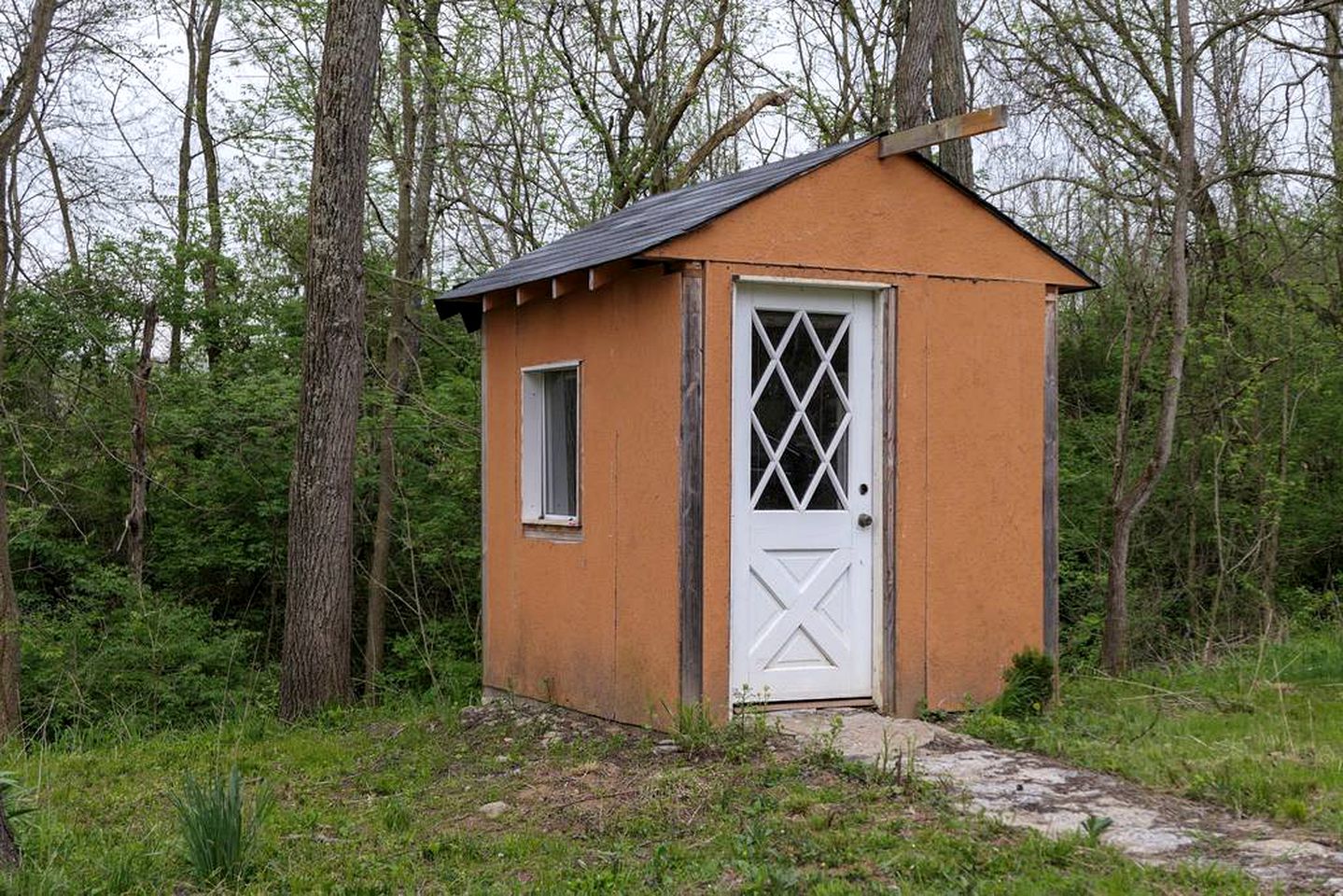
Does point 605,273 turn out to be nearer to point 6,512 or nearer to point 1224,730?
point 1224,730

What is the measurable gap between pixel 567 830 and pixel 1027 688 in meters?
3.06

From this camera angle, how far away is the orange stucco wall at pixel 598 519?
7578mm

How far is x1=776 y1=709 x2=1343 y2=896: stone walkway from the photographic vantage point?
507cm

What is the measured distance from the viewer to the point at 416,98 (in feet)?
52.3

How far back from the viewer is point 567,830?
20.2ft

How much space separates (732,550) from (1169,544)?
388 inches

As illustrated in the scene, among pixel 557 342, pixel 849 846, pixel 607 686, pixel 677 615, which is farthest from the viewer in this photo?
pixel 557 342

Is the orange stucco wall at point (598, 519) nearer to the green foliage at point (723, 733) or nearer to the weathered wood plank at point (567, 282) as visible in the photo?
the weathered wood plank at point (567, 282)

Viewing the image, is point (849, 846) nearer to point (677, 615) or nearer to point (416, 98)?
point (677, 615)

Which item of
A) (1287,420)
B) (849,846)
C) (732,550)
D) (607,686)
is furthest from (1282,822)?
(1287,420)

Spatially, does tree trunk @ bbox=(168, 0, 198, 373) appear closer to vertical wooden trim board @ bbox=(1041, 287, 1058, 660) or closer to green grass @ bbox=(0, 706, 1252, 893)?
green grass @ bbox=(0, 706, 1252, 893)

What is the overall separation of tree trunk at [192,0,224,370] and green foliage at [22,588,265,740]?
426 centimetres

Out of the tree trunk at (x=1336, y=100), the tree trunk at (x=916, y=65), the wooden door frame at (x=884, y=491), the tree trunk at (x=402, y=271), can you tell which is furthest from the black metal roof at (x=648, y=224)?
the tree trunk at (x=1336, y=100)

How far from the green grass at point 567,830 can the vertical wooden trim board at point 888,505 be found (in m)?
1.17
